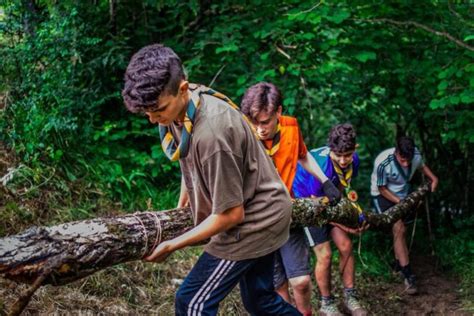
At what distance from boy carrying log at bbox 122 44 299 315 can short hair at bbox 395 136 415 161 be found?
3422 mm

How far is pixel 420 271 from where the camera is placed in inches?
269

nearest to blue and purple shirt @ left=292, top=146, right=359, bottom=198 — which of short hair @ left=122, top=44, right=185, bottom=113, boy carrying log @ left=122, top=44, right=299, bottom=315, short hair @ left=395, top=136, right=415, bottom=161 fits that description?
short hair @ left=395, top=136, right=415, bottom=161

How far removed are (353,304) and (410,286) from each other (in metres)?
1.21

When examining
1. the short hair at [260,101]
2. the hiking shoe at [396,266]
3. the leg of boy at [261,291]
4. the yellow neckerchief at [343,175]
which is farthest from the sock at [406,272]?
the leg of boy at [261,291]

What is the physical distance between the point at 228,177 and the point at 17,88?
4169 mm

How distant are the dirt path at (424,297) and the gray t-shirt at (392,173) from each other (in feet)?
3.48

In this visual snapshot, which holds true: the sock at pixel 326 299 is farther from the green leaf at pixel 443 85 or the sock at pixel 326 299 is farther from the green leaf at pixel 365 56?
the green leaf at pixel 365 56

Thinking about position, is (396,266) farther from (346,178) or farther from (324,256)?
(346,178)

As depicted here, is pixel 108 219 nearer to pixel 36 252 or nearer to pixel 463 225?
pixel 36 252

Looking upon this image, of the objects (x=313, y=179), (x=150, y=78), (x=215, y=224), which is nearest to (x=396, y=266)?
(x=313, y=179)

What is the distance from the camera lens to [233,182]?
2.47 metres

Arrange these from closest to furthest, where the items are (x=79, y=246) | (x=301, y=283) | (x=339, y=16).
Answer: (x=79, y=246), (x=301, y=283), (x=339, y=16)

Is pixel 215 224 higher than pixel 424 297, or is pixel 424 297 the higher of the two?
pixel 215 224

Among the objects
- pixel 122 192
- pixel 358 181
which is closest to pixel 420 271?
pixel 358 181
